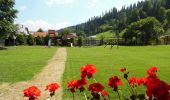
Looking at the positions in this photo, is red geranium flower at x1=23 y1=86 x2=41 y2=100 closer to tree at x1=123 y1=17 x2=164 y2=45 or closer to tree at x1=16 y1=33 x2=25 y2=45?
tree at x1=123 y1=17 x2=164 y2=45

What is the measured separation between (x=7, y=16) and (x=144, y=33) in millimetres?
37655

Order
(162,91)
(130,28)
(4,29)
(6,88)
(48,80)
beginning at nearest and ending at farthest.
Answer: (162,91) → (6,88) → (48,80) → (4,29) → (130,28)

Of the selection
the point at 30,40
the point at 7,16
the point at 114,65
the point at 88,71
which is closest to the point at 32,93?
the point at 88,71

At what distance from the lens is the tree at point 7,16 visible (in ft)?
212

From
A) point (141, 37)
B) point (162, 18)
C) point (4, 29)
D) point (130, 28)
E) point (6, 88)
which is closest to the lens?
point (6, 88)

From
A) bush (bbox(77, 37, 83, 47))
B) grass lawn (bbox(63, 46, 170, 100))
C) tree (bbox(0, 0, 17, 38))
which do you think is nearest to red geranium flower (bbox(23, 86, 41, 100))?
grass lawn (bbox(63, 46, 170, 100))

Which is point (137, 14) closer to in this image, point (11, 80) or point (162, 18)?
point (162, 18)

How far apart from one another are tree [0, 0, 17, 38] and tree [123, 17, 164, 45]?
109 feet

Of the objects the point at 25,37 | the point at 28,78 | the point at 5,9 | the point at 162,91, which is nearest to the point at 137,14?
the point at 25,37

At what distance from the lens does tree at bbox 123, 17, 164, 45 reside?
90500mm

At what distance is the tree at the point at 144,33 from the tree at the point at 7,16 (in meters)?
33.3

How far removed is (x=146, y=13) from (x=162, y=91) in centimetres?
17560

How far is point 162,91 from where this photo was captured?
275cm

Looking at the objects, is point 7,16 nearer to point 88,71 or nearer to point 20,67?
point 20,67
